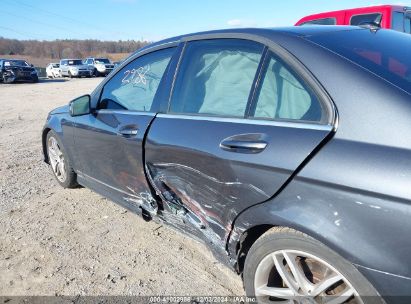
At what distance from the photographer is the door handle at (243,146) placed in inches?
80.0

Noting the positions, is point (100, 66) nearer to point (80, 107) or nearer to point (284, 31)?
point (80, 107)

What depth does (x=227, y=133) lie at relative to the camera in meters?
2.24

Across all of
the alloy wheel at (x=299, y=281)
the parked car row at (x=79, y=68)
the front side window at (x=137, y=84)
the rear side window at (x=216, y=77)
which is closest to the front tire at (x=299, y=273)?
the alloy wheel at (x=299, y=281)

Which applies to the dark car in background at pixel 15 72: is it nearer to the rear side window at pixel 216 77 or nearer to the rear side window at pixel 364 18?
the rear side window at pixel 364 18

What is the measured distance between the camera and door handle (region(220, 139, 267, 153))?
2.03 meters

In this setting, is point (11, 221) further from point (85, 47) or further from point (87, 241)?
point (85, 47)

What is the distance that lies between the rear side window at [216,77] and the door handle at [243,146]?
220 mm

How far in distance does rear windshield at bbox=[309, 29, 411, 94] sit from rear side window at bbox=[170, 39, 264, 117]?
44 cm

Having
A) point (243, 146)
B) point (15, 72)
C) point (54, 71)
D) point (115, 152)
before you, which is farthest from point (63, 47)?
point (243, 146)

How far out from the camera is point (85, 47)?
104125 mm

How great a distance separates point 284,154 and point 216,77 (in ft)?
3.23

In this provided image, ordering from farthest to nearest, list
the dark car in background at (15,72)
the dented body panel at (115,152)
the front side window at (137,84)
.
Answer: the dark car in background at (15,72) → the front side window at (137,84) → the dented body panel at (115,152)

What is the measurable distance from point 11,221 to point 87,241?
102 cm

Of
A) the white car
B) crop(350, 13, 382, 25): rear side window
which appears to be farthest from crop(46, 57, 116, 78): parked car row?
crop(350, 13, 382, 25): rear side window
